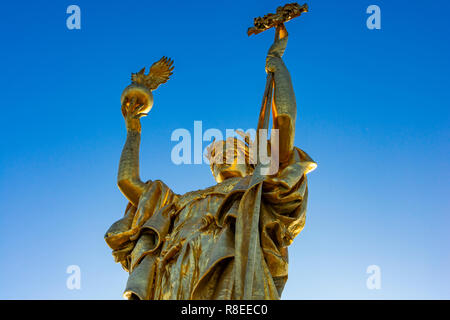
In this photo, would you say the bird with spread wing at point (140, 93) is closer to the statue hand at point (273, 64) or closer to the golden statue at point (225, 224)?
the golden statue at point (225, 224)

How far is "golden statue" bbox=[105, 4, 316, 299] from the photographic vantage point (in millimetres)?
8562

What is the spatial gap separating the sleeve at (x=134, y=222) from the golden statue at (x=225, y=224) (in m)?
0.01

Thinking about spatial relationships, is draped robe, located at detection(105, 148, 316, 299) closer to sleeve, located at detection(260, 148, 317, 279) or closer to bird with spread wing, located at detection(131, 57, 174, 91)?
sleeve, located at detection(260, 148, 317, 279)

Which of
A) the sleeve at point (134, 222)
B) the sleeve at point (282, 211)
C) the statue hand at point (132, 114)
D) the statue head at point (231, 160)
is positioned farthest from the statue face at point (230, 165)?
the sleeve at point (282, 211)

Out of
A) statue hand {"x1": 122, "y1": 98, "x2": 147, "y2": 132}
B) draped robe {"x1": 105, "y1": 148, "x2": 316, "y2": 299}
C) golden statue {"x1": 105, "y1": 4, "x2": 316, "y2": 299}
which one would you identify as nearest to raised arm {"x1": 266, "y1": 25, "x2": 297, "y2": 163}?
golden statue {"x1": 105, "y1": 4, "x2": 316, "y2": 299}

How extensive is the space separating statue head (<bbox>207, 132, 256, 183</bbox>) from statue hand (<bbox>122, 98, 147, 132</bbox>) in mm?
1333

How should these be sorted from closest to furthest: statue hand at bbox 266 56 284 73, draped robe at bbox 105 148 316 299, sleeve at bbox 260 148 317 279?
draped robe at bbox 105 148 316 299
sleeve at bbox 260 148 317 279
statue hand at bbox 266 56 284 73

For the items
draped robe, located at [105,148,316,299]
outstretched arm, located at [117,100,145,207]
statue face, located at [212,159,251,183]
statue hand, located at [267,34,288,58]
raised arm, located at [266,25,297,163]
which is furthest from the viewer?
statue face, located at [212,159,251,183]

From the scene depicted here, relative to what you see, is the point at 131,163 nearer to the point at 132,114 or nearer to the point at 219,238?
the point at 132,114

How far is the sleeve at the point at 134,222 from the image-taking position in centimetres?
1002

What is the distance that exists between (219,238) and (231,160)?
7.72 ft
